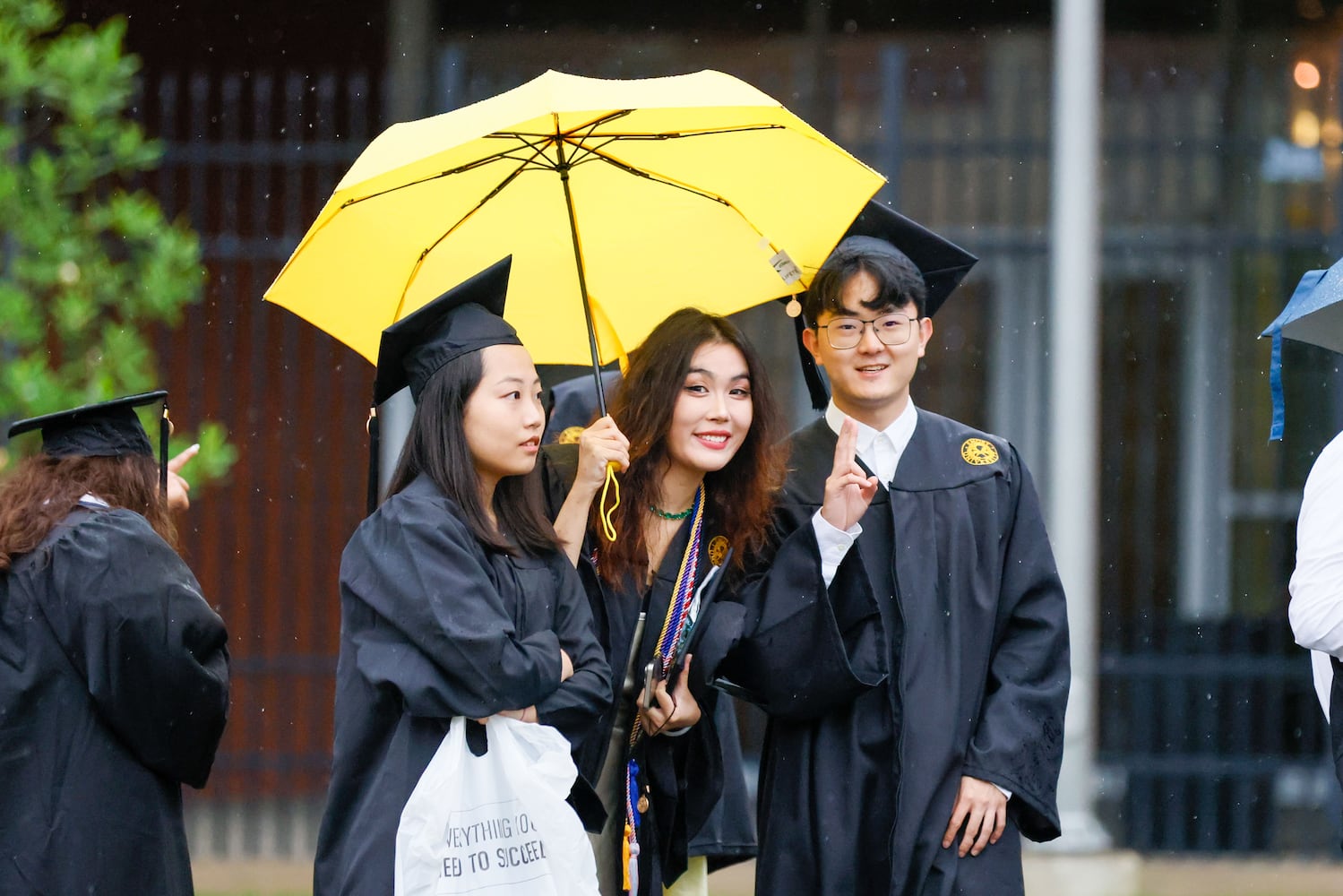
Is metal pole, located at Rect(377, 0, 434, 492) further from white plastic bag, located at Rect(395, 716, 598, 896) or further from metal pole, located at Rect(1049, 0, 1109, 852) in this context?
white plastic bag, located at Rect(395, 716, 598, 896)

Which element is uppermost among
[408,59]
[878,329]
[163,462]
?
[408,59]

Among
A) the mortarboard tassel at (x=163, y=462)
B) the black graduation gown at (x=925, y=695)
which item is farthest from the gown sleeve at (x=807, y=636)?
the mortarboard tassel at (x=163, y=462)

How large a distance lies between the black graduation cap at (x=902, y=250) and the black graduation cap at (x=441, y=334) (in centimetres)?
73

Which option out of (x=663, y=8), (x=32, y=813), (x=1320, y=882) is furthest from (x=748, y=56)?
(x=32, y=813)

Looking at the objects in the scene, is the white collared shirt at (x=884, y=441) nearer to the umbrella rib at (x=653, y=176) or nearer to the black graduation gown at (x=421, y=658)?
the umbrella rib at (x=653, y=176)

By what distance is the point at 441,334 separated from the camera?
3.54 m

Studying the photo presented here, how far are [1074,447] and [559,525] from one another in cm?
366

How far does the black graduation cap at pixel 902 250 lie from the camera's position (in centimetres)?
392

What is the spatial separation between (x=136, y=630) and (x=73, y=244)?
2.89 metres

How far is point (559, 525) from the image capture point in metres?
3.67

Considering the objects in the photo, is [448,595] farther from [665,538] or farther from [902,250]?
[902,250]

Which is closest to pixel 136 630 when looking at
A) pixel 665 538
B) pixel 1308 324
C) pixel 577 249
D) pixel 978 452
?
pixel 665 538

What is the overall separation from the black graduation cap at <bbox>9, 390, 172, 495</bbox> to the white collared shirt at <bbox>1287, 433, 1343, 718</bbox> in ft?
7.92

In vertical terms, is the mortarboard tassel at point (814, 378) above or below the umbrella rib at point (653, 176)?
below
